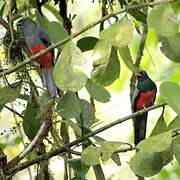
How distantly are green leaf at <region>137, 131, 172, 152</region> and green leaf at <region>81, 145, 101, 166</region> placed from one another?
91 millimetres

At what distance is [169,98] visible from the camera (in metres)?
0.78

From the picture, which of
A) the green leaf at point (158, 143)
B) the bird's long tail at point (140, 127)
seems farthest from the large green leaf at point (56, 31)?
the bird's long tail at point (140, 127)

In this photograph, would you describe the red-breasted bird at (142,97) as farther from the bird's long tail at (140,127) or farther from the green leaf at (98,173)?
the green leaf at (98,173)

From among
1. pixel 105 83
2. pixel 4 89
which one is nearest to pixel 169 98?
pixel 105 83

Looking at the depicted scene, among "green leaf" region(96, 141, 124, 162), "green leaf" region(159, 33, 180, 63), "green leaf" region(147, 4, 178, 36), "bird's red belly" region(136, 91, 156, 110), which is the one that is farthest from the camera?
"bird's red belly" region(136, 91, 156, 110)

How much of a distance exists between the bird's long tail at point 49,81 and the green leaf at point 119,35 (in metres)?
0.23

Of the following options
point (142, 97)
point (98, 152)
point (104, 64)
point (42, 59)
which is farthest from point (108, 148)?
point (142, 97)

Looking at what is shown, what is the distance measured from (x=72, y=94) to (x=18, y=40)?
248 mm

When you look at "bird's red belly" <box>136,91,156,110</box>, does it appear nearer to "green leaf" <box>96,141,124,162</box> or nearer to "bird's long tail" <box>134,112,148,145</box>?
"bird's long tail" <box>134,112,148,145</box>

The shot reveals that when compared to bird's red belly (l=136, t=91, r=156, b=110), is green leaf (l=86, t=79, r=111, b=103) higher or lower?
higher

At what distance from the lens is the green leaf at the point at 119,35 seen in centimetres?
69

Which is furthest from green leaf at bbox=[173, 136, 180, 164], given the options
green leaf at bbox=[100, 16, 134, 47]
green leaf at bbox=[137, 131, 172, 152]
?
green leaf at bbox=[100, 16, 134, 47]

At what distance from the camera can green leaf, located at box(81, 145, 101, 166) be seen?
0.78 metres

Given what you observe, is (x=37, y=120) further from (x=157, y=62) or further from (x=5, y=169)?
(x=157, y=62)
